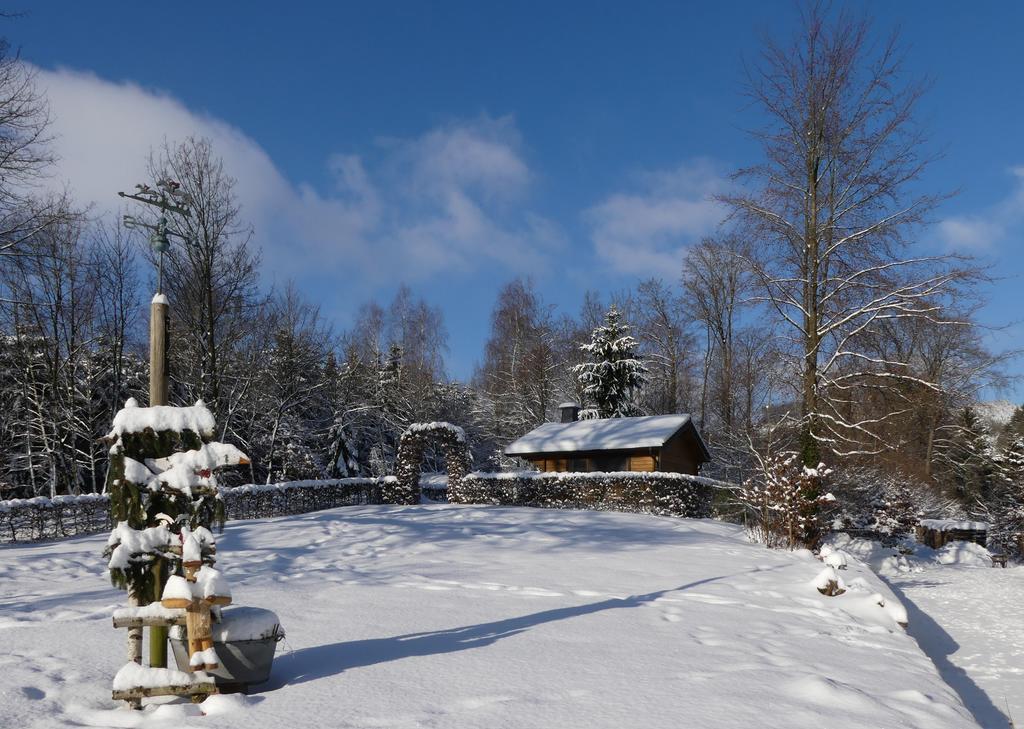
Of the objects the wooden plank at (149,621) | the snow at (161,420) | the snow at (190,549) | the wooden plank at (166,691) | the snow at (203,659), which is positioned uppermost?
the snow at (161,420)

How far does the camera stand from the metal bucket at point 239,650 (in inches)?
192

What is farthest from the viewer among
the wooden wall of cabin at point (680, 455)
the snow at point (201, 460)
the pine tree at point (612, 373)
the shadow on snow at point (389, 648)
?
the pine tree at point (612, 373)

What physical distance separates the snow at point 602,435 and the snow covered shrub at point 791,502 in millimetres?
9379

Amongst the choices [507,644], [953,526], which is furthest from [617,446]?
[507,644]

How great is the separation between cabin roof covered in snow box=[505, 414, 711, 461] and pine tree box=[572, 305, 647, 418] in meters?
6.53

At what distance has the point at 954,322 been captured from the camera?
608 inches

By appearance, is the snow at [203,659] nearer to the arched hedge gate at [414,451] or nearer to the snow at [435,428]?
the snow at [435,428]

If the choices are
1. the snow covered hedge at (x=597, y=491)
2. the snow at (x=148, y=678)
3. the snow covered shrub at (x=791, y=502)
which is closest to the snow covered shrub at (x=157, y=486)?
the snow at (x=148, y=678)

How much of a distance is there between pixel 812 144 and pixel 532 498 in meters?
14.2

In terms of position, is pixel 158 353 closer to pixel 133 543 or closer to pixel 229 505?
pixel 133 543

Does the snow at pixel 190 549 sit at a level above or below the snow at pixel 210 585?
above

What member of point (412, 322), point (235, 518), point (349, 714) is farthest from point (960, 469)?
point (349, 714)

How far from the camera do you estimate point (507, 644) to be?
631 centimetres

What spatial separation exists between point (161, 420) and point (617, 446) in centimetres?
2293
